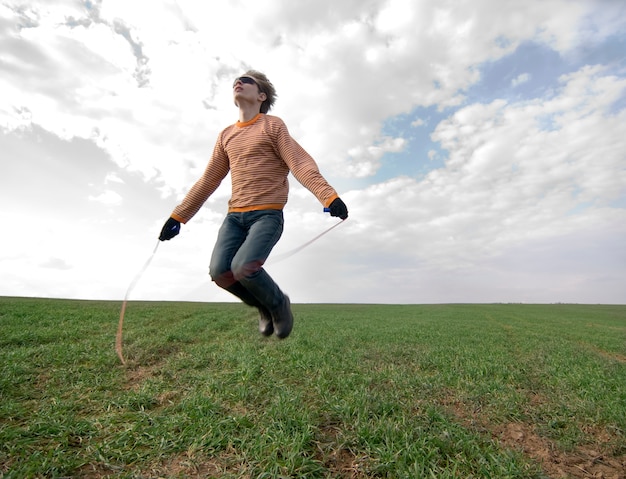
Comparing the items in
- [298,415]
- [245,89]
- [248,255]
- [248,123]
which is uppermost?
[245,89]

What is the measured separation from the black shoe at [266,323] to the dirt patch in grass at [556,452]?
8.59 ft

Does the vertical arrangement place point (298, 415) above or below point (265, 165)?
below

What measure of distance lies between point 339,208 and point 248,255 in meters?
1.10

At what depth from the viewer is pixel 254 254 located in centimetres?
407

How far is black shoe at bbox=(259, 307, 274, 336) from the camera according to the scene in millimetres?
4820

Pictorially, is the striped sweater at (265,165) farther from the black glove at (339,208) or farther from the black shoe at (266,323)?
the black shoe at (266,323)

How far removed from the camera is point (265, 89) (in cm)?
524

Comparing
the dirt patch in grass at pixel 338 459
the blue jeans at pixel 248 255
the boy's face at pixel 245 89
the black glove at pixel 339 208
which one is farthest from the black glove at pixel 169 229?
the dirt patch in grass at pixel 338 459

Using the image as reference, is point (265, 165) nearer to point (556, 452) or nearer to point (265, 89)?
point (265, 89)

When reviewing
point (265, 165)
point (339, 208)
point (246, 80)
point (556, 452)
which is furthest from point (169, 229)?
point (556, 452)

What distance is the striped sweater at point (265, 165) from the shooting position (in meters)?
4.39

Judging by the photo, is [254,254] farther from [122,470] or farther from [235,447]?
[122,470]

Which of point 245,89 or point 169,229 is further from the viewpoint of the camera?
point 169,229

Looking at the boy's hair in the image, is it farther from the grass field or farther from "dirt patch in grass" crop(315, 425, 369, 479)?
"dirt patch in grass" crop(315, 425, 369, 479)
